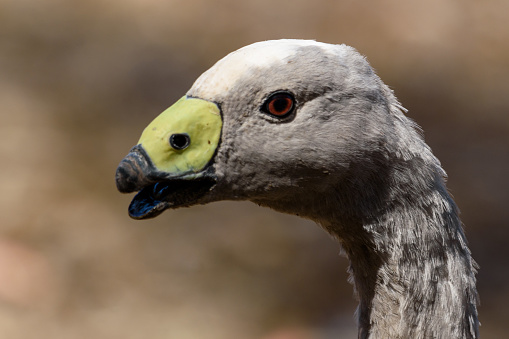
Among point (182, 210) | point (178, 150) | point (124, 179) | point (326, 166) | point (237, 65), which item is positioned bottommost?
point (124, 179)

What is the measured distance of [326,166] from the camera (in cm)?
250

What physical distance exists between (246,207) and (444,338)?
4.74 m

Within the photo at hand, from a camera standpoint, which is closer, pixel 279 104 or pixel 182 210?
pixel 279 104

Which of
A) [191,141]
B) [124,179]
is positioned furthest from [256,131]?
[124,179]

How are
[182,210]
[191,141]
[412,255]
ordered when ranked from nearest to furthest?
[191,141]
[412,255]
[182,210]

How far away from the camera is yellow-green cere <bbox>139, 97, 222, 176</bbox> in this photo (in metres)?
2.44

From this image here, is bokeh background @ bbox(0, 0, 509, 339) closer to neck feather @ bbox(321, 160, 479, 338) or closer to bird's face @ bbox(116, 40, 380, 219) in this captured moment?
neck feather @ bbox(321, 160, 479, 338)

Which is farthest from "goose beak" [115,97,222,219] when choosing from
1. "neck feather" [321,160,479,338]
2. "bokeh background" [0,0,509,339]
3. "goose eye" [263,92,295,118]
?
"bokeh background" [0,0,509,339]

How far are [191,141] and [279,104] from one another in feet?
1.09

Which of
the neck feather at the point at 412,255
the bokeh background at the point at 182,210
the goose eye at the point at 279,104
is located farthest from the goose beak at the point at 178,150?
the bokeh background at the point at 182,210

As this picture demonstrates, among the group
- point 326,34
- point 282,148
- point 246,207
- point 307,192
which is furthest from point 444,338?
point 326,34

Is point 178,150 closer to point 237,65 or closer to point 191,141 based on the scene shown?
point 191,141

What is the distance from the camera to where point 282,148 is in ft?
8.11

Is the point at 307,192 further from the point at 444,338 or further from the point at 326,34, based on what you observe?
the point at 326,34
